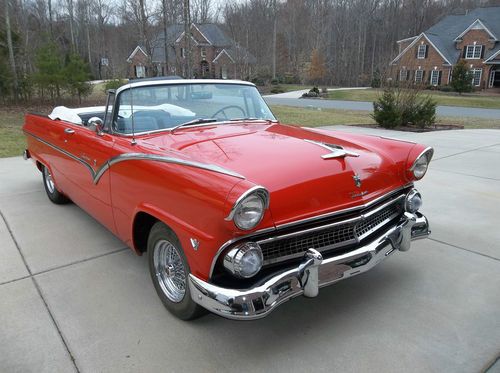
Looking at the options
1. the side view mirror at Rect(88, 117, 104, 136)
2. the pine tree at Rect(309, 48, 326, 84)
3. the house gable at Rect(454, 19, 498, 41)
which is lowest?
the side view mirror at Rect(88, 117, 104, 136)

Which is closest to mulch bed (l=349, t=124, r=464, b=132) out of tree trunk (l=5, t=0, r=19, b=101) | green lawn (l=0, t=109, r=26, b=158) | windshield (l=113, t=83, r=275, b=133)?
green lawn (l=0, t=109, r=26, b=158)

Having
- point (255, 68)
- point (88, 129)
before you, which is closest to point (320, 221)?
point (88, 129)

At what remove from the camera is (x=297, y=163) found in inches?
103

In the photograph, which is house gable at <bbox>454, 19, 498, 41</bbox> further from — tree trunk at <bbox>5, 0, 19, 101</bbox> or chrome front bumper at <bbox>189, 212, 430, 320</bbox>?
chrome front bumper at <bbox>189, 212, 430, 320</bbox>

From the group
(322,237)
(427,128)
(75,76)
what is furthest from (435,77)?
(322,237)

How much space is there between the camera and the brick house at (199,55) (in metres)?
19.1

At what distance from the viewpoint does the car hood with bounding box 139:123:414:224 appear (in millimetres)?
2395

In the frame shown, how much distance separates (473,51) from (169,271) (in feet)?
141

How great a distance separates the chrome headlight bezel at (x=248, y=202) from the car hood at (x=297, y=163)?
4.8 inches

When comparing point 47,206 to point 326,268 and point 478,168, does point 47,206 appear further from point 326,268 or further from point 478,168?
point 478,168

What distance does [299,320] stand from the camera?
107 inches

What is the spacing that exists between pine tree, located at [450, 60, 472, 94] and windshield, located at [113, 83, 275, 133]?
33381 millimetres

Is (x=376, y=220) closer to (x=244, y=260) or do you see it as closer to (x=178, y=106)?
(x=244, y=260)

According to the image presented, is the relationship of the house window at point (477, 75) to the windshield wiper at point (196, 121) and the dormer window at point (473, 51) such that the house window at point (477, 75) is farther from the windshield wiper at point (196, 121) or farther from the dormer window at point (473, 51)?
the windshield wiper at point (196, 121)
